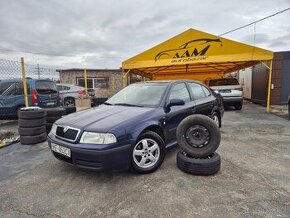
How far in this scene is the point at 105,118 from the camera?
327 centimetres

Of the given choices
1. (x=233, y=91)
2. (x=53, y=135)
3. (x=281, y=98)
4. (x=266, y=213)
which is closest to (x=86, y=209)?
(x=53, y=135)

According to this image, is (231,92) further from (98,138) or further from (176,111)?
(98,138)

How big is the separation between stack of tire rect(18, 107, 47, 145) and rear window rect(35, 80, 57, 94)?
3.37 m

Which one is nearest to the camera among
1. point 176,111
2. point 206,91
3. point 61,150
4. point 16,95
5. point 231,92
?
point 61,150

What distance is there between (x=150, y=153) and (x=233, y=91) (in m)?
8.29

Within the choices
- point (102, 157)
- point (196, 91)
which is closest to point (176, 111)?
point (196, 91)

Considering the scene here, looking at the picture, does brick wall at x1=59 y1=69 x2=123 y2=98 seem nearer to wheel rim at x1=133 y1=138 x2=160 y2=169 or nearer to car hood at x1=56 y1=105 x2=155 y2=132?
car hood at x1=56 y1=105 x2=155 y2=132

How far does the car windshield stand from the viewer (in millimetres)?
3916

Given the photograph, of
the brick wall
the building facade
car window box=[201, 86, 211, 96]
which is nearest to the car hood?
car window box=[201, 86, 211, 96]

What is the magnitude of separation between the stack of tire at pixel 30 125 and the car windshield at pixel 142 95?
2.00 metres

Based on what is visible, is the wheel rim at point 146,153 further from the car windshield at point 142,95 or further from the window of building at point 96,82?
the window of building at point 96,82

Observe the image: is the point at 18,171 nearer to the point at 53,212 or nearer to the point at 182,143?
the point at 53,212

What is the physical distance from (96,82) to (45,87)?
1044 centimetres

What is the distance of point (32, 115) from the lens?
5.02 meters
